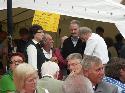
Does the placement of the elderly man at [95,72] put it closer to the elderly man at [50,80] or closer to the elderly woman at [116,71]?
the elderly woman at [116,71]

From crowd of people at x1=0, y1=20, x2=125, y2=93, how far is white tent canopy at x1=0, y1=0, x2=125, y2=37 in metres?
0.32

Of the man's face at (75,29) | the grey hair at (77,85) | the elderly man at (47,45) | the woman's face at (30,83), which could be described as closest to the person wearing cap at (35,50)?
the elderly man at (47,45)

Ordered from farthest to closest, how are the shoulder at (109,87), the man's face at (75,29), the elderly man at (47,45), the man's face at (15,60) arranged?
the man's face at (75,29)
the elderly man at (47,45)
the man's face at (15,60)
the shoulder at (109,87)

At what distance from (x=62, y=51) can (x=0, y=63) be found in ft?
4.43

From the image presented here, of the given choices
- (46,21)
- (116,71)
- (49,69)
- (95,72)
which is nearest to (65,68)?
(46,21)

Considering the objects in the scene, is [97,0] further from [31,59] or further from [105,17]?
[31,59]

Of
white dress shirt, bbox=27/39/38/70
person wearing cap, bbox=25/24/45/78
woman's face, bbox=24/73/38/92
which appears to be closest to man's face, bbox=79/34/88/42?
person wearing cap, bbox=25/24/45/78

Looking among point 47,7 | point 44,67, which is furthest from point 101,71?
point 47,7

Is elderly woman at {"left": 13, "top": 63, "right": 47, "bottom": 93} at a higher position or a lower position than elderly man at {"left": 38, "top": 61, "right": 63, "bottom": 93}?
higher

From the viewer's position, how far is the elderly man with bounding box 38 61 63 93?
6.26 metres

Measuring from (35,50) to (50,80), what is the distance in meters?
2.10

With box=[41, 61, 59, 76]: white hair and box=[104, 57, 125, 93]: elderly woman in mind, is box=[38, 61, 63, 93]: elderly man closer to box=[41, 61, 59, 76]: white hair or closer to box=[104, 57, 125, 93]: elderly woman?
box=[41, 61, 59, 76]: white hair

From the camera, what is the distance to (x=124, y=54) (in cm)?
1038

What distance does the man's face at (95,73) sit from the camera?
5.90 metres
